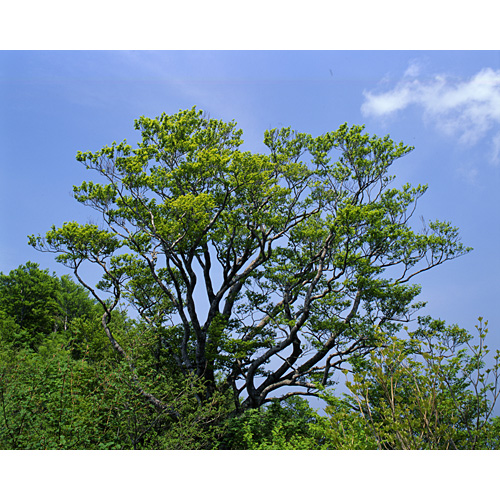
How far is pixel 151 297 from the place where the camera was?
9844 millimetres

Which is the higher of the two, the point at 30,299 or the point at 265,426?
the point at 30,299

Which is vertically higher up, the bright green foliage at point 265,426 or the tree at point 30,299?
the tree at point 30,299

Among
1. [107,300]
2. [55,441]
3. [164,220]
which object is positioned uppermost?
[164,220]

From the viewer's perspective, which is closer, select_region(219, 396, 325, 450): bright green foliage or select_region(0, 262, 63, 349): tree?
select_region(219, 396, 325, 450): bright green foliage

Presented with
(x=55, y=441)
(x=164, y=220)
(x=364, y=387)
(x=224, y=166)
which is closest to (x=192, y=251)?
(x=164, y=220)

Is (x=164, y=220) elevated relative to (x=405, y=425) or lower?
elevated

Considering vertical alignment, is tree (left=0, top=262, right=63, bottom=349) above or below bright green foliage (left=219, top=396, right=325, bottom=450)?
above

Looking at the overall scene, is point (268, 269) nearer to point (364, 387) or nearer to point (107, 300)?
point (107, 300)

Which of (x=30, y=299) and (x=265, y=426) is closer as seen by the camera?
(x=265, y=426)

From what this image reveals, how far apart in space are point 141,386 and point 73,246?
189 inches

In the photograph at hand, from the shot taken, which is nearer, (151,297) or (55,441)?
(55,441)

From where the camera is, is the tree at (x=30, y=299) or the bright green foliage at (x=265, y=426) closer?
the bright green foliage at (x=265, y=426)
